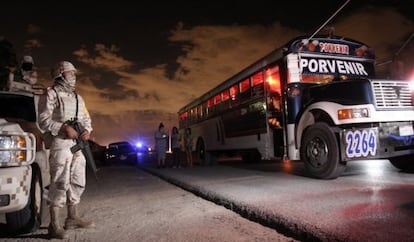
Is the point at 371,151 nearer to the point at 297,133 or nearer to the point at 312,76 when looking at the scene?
the point at 297,133

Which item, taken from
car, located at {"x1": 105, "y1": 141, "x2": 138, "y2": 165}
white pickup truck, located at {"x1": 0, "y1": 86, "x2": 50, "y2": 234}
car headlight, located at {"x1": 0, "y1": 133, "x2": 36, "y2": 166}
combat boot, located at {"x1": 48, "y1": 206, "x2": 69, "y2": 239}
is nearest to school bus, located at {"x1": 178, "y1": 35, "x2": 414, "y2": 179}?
combat boot, located at {"x1": 48, "y1": 206, "x2": 69, "y2": 239}

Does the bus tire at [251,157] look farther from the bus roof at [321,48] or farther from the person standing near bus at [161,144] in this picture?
the bus roof at [321,48]

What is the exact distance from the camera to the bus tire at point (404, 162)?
7637 mm

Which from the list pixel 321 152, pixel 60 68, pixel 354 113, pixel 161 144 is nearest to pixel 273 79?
pixel 321 152

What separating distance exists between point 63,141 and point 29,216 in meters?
0.94

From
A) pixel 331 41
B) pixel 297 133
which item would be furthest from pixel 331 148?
pixel 331 41

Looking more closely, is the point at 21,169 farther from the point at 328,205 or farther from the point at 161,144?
the point at 161,144

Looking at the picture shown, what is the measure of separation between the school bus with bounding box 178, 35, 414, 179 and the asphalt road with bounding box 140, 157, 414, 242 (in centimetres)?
63

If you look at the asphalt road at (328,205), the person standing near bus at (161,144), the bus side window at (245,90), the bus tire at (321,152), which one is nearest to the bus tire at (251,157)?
the person standing near bus at (161,144)

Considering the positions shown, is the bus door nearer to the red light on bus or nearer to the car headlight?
the red light on bus

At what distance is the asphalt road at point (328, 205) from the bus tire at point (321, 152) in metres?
0.21

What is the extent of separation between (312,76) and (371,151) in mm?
2204

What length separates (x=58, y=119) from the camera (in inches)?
158

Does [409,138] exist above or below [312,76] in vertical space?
below
